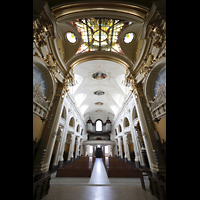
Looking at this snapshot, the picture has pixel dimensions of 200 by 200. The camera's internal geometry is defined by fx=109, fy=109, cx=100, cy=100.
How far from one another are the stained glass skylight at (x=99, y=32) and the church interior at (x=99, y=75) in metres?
0.05

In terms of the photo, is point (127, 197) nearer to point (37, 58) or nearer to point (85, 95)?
point (37, 58)

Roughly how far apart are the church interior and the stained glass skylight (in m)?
0.05

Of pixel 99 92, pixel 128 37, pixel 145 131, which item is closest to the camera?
pixel 145 131

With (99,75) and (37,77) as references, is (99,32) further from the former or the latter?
(37,77)

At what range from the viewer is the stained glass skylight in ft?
22.2

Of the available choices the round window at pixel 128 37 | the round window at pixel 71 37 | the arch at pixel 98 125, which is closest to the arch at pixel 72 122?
the round window at pixel 71 37

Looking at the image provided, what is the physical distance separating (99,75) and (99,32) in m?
4.82

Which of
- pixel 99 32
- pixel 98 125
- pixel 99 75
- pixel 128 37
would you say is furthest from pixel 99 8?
pixel 98 125

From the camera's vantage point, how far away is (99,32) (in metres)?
7.50

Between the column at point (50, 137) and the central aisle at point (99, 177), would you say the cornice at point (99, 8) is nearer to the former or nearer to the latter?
the column at point (50, 137)
